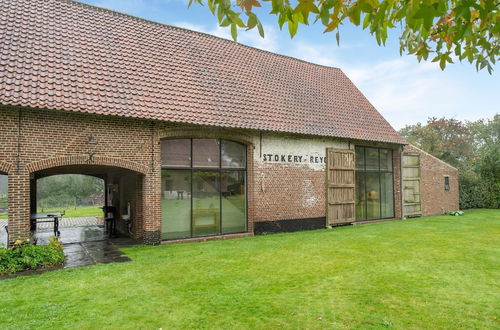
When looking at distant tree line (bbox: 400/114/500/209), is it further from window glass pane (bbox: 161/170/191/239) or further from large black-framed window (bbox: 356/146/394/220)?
window glass pane (bbox: 161/170/191/239)

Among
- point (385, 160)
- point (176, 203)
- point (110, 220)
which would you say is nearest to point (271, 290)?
point (176, 203)

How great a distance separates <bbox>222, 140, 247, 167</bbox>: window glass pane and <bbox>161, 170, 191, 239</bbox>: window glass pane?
56.1 inches

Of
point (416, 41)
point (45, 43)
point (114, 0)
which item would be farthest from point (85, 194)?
point (416, 41)

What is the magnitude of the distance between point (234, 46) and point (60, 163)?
929 cm

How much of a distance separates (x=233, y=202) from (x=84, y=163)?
487 cm

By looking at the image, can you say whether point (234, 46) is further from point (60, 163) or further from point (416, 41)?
point (416, 41)

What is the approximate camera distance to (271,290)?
5.91 m

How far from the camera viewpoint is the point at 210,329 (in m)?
4.43

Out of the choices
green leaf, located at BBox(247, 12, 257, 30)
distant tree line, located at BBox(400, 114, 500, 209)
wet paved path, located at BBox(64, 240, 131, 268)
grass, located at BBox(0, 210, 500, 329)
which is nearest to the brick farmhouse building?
wet paved path, located at BBox(64, 240, 131, 268)

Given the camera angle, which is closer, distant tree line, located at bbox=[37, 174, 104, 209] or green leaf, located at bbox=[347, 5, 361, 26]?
green leaf, located at bbox=[347, 5, 361, 26]

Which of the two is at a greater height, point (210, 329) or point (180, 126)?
point (180, 126)

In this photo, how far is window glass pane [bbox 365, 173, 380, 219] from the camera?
51.1 ft

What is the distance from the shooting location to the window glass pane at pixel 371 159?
15.6 metres

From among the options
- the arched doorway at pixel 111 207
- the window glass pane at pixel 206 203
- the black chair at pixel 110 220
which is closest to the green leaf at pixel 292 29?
the arched doorway at pixel 111 207
